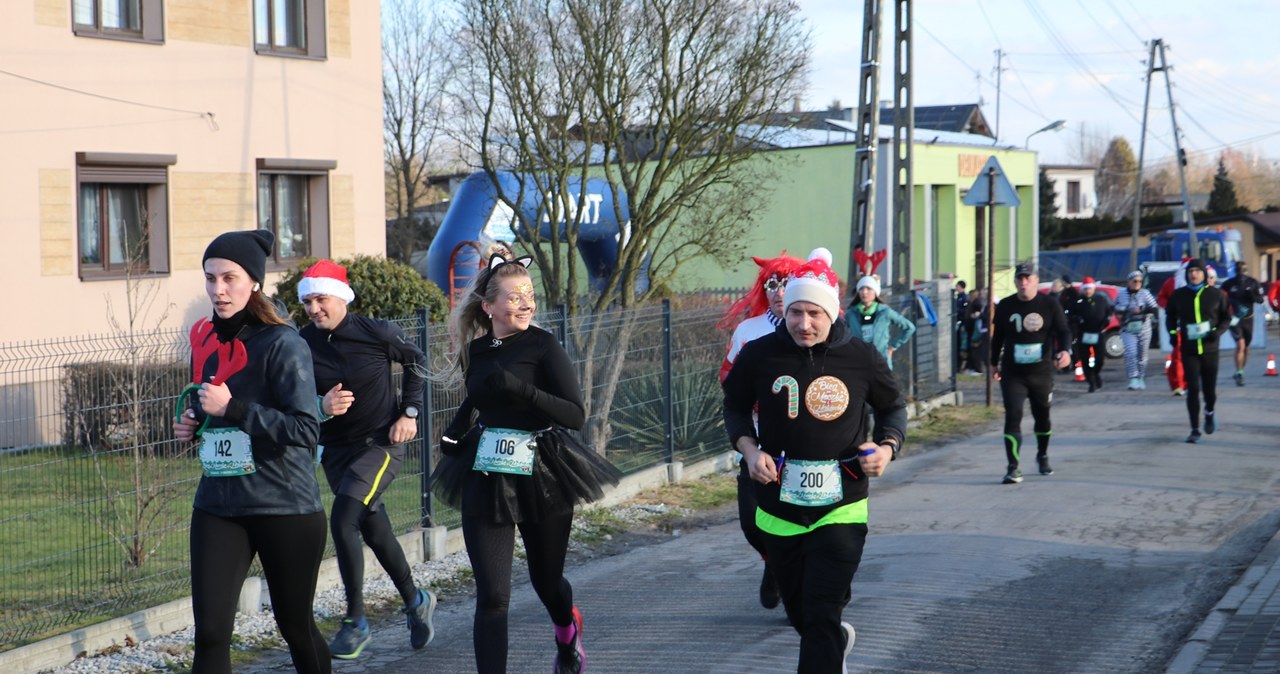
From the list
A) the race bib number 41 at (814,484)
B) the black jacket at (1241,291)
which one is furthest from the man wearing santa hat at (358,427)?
the black jacket at (1241,291)

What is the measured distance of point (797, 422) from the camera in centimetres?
530

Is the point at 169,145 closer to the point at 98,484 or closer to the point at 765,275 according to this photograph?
the point at 98,484

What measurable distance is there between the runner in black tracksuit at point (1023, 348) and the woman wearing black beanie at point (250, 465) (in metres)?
8.24

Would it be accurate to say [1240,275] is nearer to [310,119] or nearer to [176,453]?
[310,119]

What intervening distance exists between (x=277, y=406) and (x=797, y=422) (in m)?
1.92

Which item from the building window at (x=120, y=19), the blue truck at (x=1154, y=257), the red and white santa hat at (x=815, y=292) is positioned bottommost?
the red and white santa hat at (x=815, y=292)

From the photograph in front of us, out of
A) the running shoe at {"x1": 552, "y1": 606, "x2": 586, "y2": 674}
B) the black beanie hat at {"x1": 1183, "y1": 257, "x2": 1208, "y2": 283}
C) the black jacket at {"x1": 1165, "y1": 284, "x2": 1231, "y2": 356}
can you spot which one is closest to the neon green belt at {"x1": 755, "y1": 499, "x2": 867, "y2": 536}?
the running shoe at {"x1": 552, "y1": 606, "x2": 586, "y2": 674}

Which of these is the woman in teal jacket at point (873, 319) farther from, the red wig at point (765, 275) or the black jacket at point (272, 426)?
the black jacket at point (272, 426)

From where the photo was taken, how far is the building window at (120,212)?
17.2 metres

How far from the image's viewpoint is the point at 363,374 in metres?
6.85

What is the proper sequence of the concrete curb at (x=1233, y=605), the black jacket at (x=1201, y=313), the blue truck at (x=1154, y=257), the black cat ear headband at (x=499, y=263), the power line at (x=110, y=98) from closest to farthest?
the black cat ear headband at (x=499, y=263) < the concrete curb at (x=1233, y=605) < the black jacket at (x=1201, y=313) < the power line at (x=110, y=98) < the blue truck at (x=1154, y=257)

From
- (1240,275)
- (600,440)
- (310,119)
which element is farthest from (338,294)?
(1240,275)

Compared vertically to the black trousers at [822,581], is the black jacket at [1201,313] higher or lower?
higher

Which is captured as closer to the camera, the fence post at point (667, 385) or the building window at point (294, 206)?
the fence post at point (667, 385)
